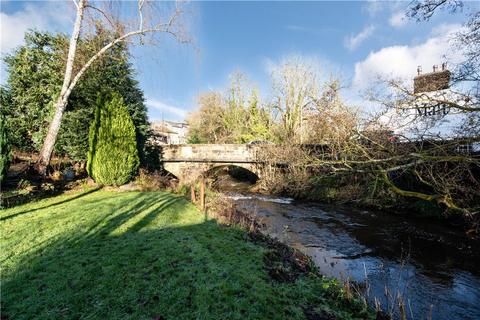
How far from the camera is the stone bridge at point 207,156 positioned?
68.0 ft

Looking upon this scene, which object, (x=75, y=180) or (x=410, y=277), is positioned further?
(x=75, y=180)

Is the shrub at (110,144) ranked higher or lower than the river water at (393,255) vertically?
higher

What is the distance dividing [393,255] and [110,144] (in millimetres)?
11892

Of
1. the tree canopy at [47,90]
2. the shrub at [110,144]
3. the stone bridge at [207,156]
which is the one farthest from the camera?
the stone bridge at [207,156]

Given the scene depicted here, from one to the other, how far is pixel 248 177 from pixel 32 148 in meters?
18.0

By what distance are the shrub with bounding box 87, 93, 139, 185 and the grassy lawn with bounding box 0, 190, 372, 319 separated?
16.6 feet

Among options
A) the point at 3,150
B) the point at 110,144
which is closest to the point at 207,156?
the point at 110,144

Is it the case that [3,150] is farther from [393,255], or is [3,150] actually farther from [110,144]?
[393,255]

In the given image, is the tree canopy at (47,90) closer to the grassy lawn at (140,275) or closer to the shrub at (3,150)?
the shrub at (3,150)

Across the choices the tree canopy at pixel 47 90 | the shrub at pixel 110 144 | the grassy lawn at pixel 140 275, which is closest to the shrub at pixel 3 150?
the grassy lawn at pixel 140 275

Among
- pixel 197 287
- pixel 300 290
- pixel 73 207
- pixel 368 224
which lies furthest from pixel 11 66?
pixel 368 224

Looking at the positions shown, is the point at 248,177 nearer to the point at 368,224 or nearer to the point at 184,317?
the point at 368,224

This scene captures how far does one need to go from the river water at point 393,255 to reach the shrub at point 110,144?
22.3ft

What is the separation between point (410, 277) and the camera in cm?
606
